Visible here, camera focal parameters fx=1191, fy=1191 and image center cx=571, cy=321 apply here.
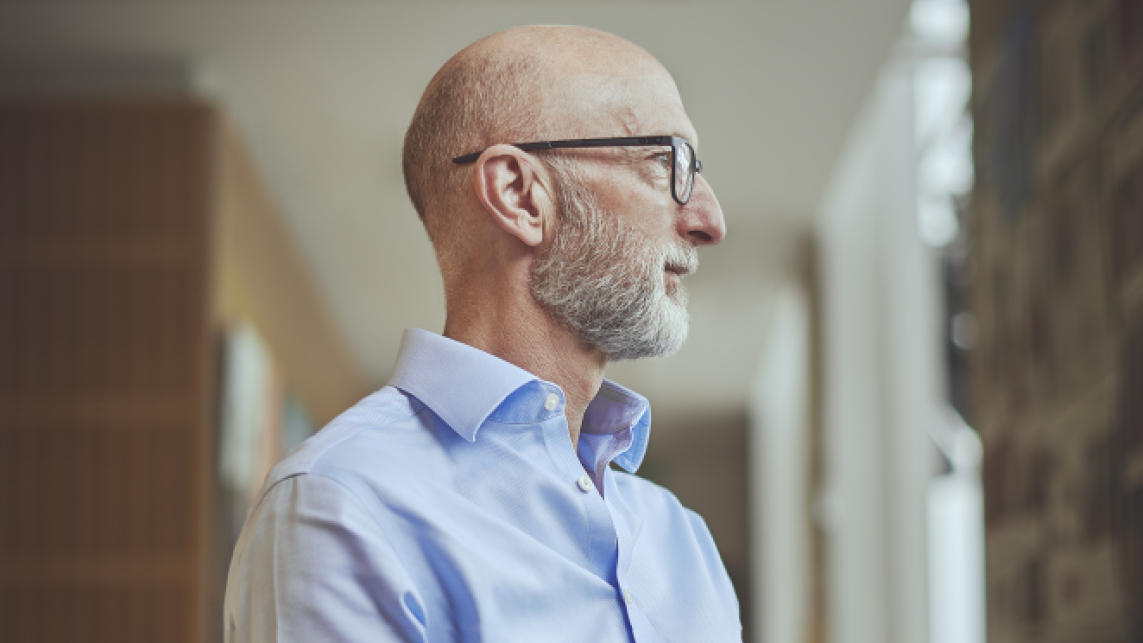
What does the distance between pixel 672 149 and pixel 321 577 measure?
0.59m

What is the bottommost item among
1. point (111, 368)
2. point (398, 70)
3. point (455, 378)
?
point (111, 368)

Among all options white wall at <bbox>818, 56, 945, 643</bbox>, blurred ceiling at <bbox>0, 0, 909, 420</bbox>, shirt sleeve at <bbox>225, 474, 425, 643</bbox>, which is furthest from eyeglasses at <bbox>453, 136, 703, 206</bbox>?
white wall at <bbox>818, 56, 945, 643</bbox>

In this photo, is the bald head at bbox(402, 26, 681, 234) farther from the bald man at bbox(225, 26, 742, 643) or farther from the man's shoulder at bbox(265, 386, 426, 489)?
the man's shoulder at bbox(265, 386, 426, 489)

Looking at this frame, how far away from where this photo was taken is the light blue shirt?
0.99 metres

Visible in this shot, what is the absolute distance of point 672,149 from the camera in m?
1.29

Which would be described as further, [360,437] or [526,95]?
[526,95]

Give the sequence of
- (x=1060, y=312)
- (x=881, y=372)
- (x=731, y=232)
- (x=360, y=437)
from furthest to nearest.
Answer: (x=731, y=232), (x=881, y=372), (x=1060, y=312), (x=360, y=437)

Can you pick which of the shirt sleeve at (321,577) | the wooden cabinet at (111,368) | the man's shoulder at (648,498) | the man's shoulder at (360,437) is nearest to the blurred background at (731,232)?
the wooden cabinet at (111,368)

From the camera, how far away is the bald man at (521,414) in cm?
101

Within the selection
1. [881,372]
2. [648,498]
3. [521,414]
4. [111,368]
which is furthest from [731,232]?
[521,414]

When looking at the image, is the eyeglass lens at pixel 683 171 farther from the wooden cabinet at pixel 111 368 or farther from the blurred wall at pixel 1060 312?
the wooden cabinet at pixel 111 368

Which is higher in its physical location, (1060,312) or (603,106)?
(603,106)

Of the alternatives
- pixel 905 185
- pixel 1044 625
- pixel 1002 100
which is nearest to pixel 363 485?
pixel 1044 625

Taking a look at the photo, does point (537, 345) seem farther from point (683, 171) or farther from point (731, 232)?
point (731, 232)
